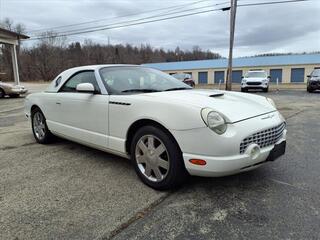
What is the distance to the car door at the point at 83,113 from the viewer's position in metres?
3.73

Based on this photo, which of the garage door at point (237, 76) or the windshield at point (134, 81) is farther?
the garage door at point (237, 76)

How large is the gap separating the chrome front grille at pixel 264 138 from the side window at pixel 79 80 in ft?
6.89

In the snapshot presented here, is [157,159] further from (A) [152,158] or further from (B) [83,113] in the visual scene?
(B) [83,113]

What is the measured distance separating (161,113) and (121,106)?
672mm

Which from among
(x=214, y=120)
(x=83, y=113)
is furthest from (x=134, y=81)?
(x=214, y=120)

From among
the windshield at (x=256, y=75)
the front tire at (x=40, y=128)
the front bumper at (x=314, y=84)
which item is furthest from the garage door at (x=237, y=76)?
the front tire at (x=40, y=128)

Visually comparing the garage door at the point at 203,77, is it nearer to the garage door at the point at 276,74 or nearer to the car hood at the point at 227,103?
the garage door at the point at 276,74

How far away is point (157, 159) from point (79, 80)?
6.86 feet

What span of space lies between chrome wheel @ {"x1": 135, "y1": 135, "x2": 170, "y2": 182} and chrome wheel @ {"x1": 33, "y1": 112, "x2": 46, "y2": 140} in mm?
2637

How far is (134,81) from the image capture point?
396cm

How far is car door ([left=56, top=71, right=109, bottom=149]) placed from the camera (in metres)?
3.73

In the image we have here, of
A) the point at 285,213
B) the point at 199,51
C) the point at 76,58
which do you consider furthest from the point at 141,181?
the point at 199,51

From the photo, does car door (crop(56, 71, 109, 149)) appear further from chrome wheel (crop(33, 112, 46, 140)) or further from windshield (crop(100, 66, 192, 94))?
chrome wheel (crop(33, 112, 46, 140))

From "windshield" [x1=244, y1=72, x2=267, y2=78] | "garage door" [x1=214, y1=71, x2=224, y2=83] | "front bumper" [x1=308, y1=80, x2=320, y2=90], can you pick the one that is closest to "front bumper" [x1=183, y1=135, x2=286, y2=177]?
"front bumper" [x1=308, y1=80, x2=320, y2=90]
